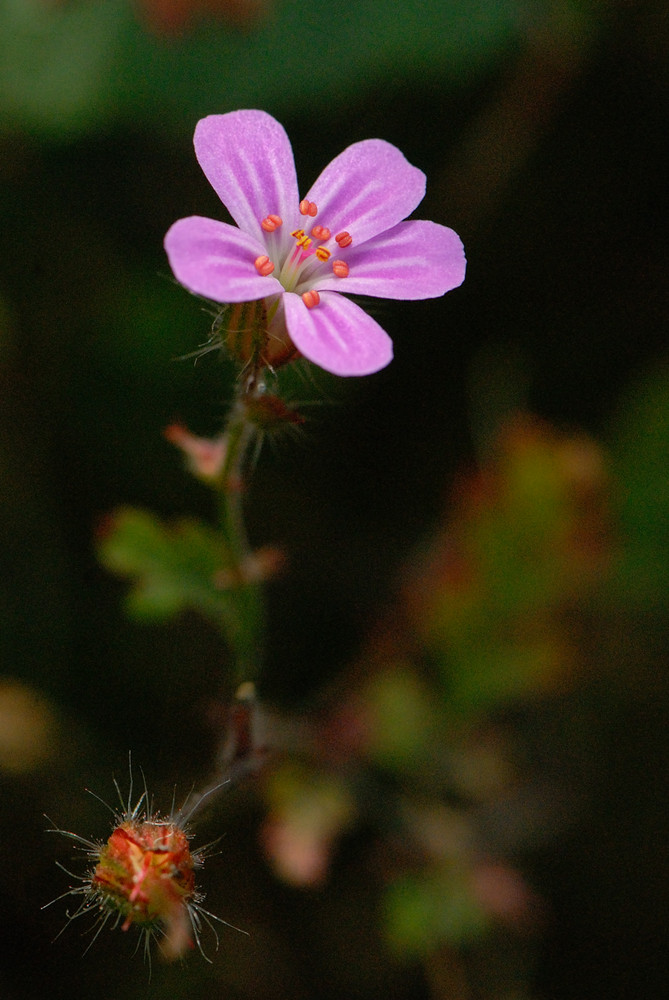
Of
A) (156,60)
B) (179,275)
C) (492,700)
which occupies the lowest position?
(492,700)

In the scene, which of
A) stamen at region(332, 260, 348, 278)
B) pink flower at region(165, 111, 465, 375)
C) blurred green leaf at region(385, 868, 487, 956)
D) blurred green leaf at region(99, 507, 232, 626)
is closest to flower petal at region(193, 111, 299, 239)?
pink flower at region(165, 111, 465, 375)

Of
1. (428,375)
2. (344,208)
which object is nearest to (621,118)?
(428,375)

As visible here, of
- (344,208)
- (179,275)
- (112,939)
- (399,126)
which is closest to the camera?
(179,275)

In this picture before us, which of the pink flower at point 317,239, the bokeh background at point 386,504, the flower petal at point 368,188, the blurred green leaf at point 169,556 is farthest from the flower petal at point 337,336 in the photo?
the bokeh background at point 386,504

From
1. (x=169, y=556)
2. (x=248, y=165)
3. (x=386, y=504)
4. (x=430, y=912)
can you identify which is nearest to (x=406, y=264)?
(x=248, y=165)

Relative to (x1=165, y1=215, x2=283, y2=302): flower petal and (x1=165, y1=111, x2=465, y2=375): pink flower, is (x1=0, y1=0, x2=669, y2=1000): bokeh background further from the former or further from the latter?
(x1=165, y1=215, x2=283, y2=302): flower petal

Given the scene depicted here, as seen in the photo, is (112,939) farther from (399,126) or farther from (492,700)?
(399,126)
